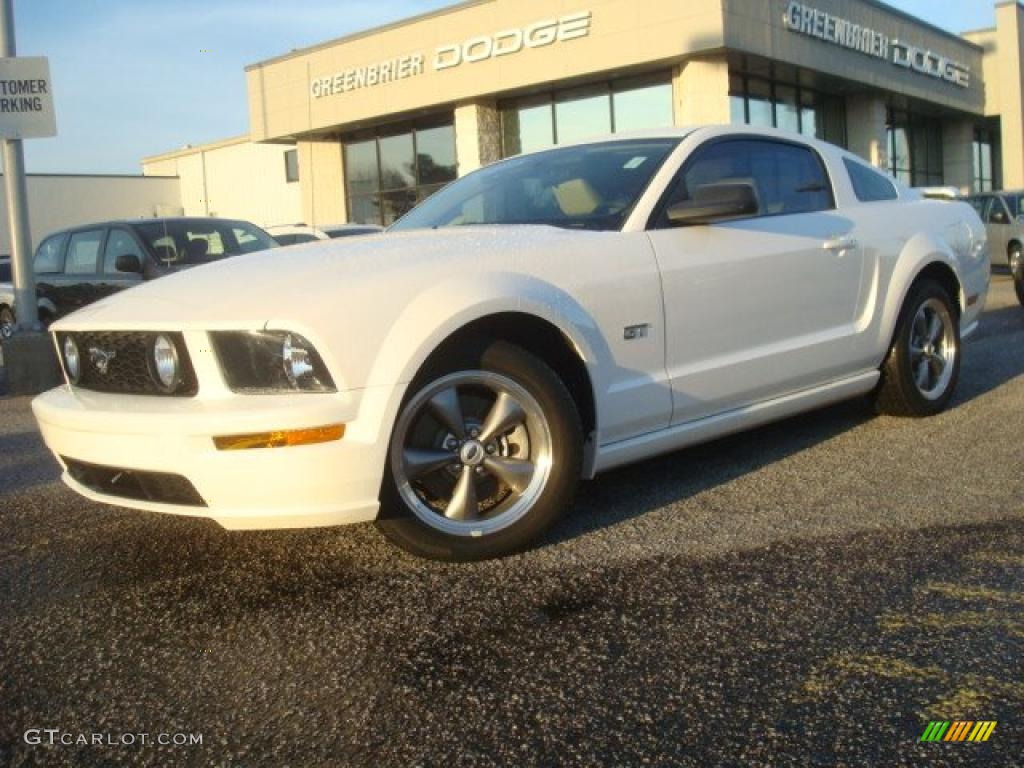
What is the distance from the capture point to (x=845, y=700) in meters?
2.31

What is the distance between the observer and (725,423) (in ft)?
13.6

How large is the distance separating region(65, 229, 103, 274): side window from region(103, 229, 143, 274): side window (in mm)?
196

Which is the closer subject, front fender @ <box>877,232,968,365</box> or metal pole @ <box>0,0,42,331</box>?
front fender @ <box>877,232,968,365</box>

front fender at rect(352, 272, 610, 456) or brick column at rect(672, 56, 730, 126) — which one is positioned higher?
brick column at rect(672, 56, 730, 126)

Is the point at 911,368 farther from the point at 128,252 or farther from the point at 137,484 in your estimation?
the point at 128,252

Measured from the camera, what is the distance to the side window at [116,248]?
9.11 metres

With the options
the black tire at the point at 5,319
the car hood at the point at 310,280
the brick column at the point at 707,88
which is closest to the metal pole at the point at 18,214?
the black tire at the point at 5,319

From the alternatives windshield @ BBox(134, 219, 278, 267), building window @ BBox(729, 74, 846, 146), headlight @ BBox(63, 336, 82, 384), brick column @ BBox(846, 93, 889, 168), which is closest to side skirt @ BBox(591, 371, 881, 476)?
headlight @ BBox(63, 336, 82, 384)

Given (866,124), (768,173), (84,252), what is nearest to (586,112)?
(866,124)

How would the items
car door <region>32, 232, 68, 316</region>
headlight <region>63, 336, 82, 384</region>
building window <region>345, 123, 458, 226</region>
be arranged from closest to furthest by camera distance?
headlight <region>63, 336, 82, 384</region> → car door <region>32, 232, 68, 316</region> → building window <region>345, 123, 458, 226</region>

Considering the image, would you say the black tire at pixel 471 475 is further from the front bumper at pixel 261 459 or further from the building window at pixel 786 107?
the building window at pixel 786 107

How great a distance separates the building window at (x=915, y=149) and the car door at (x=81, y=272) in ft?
74.6

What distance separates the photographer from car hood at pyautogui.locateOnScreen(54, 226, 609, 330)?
10.1 feet

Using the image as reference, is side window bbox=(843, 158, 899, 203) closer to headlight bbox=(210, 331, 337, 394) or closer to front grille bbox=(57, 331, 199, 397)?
headlight bbox=(210, 331, 337, 394)
